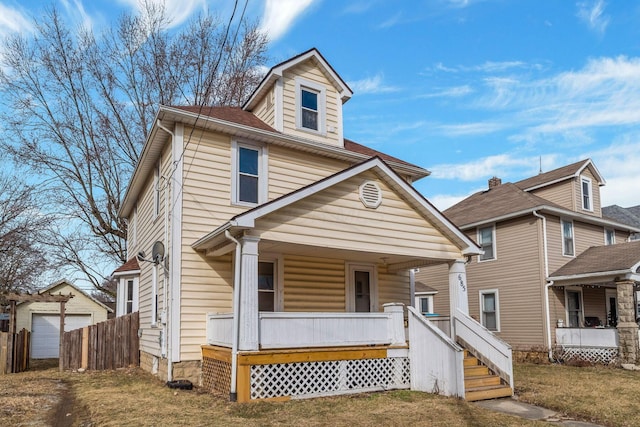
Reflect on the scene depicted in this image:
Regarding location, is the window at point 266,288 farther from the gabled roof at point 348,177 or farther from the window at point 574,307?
the window at point 574,307

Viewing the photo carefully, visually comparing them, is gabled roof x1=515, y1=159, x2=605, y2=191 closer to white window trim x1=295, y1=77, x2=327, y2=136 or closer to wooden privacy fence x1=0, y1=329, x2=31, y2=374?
white window trim x1=295, y1=77, x2=327, y2=136

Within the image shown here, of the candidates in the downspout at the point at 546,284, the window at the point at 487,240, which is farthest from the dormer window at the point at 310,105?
the window at the point at 487,240

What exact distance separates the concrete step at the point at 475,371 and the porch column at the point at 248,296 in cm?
444

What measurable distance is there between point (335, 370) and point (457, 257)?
4.25 metres

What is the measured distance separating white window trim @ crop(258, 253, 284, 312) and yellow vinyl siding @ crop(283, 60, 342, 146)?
3.47m

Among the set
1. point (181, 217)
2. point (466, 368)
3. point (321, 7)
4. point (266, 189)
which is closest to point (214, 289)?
point (181, 217)

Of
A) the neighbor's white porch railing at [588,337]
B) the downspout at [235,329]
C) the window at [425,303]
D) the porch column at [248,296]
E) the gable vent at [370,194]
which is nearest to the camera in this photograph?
the downspout at [235,329]

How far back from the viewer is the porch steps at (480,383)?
10219 millimetres

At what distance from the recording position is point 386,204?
11.8 meters

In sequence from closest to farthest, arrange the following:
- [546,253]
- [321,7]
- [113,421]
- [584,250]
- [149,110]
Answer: [113,421] < [321,7] < [546,253] < [584,250] < [149,110]

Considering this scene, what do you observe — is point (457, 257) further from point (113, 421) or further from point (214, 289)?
point (113, 421)

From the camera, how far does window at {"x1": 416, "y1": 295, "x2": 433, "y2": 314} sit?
25.1m

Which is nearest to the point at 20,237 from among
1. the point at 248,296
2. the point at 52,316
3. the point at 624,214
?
the point at 52,316

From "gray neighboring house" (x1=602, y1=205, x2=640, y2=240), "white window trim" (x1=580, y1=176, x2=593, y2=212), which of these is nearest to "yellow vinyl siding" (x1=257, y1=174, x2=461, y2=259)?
"white window trim" (x1=580, y1=176, x2=593, y2=212)
